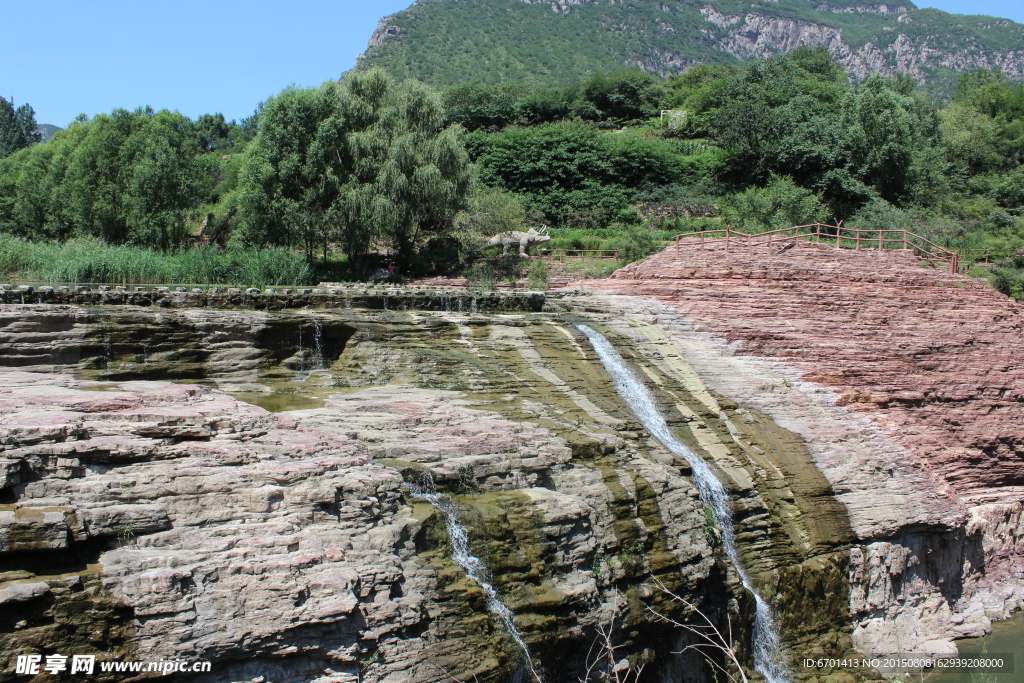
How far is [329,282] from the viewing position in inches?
957

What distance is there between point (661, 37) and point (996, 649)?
121 meters

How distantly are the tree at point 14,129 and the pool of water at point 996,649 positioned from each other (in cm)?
6333

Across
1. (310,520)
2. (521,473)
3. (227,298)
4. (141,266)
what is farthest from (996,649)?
(141,266)

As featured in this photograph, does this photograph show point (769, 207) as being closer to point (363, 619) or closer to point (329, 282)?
point (329, 282)

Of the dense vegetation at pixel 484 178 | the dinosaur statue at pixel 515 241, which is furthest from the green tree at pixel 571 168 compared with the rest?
the dinosaur statue at pixel 515 241

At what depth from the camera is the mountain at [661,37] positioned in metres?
87.6

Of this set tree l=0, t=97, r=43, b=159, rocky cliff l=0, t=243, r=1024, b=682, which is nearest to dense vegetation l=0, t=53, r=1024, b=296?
rocky cliff l=0, t=243, r=1024, b=682

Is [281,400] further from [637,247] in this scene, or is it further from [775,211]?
[775,211]

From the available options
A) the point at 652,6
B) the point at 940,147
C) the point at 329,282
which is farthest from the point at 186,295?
the point at 652,6

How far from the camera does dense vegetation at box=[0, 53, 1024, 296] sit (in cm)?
2545

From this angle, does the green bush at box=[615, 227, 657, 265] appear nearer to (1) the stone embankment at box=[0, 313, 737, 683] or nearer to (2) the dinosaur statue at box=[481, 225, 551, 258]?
(2) the dinosaur statue at box=[481, 225, 551, 258]

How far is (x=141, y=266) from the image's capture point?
65.8ft

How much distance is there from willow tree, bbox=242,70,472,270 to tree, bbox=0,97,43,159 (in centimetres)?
4178

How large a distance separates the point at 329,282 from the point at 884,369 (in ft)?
52.0
